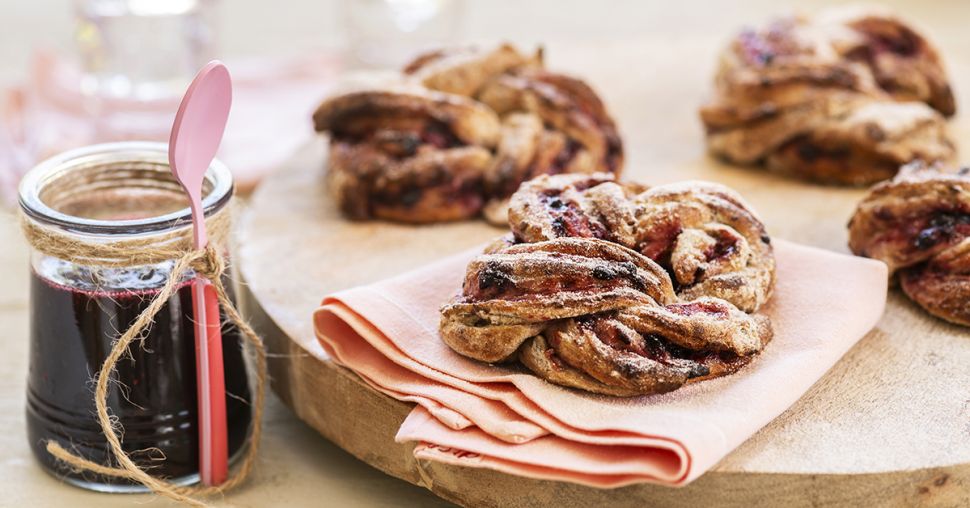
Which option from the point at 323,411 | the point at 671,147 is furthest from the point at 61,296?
the point at 671,147

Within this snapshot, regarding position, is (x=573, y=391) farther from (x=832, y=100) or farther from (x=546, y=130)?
(x=832, y=100)

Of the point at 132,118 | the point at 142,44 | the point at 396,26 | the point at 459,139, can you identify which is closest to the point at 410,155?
the point at 459,139

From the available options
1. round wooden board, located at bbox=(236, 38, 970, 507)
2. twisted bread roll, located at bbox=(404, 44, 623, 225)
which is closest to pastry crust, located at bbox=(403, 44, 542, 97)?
twisted bread roll, located at bbox=(404, 44, 623, 225)

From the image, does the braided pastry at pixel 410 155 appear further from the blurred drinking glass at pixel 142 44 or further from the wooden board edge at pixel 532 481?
the blurred drinking glass at pixel 142 44

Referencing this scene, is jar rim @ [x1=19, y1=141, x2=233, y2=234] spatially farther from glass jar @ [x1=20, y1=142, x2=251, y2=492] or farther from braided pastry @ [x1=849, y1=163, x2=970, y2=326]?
braided pastry @ [x1=849, y1=163, x2=970, y2=326]

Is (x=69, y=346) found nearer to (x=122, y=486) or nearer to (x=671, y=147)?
(x=122, y=486)
